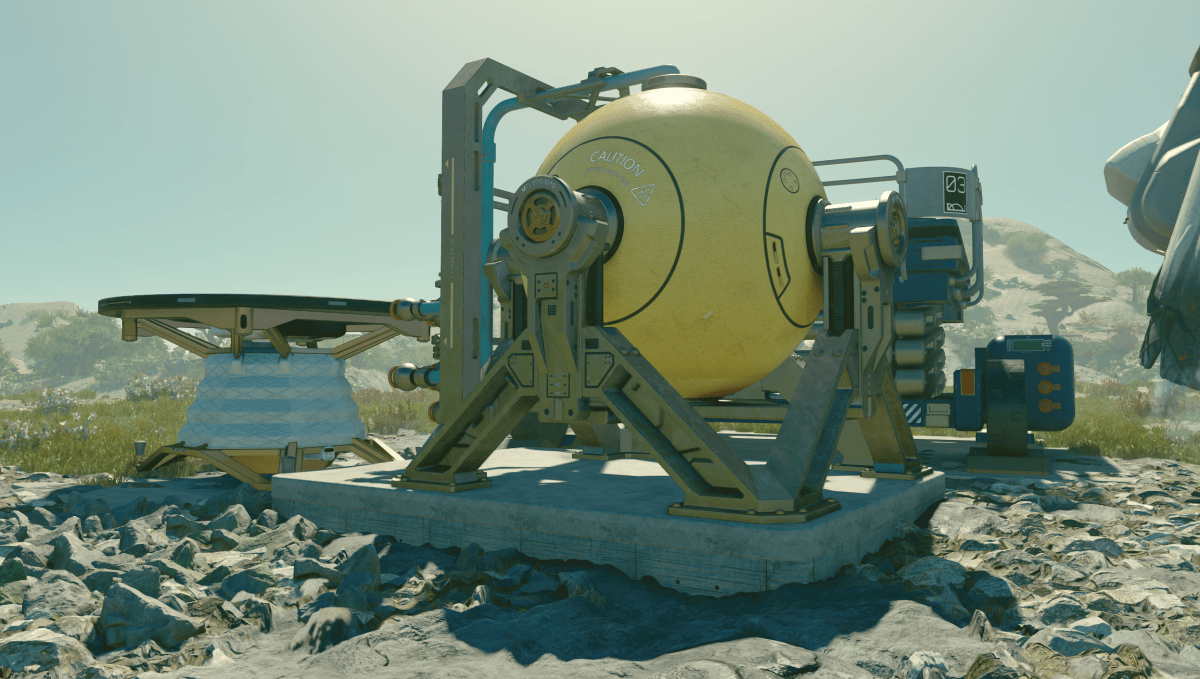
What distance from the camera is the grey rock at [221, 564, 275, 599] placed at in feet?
11.4

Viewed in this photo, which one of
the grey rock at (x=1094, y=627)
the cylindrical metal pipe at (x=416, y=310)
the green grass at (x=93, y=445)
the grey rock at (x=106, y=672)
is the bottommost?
the green grass at (x=93, y=445)

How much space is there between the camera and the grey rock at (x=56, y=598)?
304cm

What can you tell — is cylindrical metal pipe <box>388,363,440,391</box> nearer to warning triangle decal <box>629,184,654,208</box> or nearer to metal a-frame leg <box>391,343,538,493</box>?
metal a-frame leg <box>391,343,538,493</box>

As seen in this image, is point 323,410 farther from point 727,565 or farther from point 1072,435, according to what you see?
point 1072,435

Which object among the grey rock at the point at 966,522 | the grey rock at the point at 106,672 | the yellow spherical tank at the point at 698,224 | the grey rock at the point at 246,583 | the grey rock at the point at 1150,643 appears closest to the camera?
the grey rock at the point at 106,672

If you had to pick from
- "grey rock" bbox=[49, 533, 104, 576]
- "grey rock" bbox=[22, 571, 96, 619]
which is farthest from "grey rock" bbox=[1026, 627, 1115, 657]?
"grey rock" bbox=[49, 533, 104, 576]

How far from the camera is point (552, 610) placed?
10.0 feet

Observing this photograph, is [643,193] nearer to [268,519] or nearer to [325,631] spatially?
[325,631]

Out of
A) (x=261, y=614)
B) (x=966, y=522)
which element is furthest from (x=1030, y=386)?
(x=261, y=614)

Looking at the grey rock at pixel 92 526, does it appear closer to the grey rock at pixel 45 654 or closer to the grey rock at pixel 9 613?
the grey rock at pixel 9 613

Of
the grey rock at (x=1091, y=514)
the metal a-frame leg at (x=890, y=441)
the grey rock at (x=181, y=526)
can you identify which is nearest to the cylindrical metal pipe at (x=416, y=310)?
the grey rock at (x=181, y=526)

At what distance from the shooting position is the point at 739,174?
160 inches

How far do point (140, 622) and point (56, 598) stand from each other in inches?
22.5

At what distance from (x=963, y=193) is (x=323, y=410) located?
320 inches
